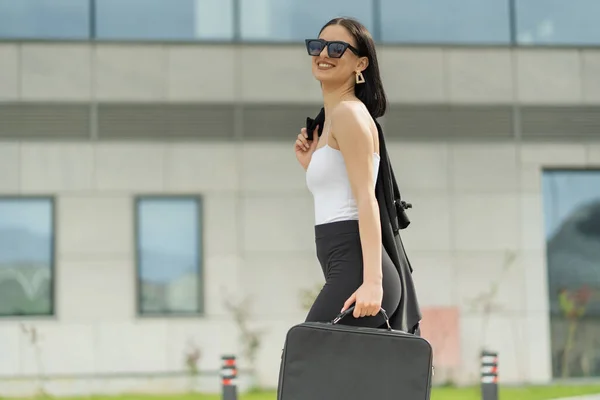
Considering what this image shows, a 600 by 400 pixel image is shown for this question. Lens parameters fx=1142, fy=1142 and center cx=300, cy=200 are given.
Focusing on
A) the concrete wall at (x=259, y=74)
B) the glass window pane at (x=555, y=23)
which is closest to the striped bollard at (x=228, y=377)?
the concrete wall at (x=259, y=74)

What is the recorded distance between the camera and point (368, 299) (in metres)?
3.57

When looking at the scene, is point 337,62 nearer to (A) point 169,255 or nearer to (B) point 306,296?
(B) point 306,296

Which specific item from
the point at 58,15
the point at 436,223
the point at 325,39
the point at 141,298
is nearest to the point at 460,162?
the point at 436,223

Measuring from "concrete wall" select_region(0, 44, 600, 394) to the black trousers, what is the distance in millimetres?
12297

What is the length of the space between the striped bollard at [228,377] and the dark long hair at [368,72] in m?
7.22

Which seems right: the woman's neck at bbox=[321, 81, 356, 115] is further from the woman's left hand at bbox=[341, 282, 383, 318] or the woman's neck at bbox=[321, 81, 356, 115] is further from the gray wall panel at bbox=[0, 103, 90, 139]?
the gray wall panel at bbox=[0, 103, 90, 139]

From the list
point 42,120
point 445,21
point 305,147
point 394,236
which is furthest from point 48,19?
point 394,236

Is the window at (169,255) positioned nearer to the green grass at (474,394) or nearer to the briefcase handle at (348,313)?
the green grass at (474,394)

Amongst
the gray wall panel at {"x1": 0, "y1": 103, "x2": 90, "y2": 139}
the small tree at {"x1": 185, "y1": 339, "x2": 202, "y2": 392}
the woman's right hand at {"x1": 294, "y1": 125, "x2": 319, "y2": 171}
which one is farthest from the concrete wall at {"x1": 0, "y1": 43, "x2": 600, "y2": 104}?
the woman's right hand at {"x1": 294, "y1": 125, "x2": 319, "y2": 171}

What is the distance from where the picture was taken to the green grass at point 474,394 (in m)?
15.0

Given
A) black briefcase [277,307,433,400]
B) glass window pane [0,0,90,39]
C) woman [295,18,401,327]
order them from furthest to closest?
glass window pane [0,0,90,39]
woman [295,18,401,327]
black briefcase [277,307,433,400]

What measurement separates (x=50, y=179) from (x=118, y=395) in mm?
3191

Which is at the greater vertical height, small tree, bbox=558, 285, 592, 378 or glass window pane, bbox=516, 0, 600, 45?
glass window pane, bbox=516, 0, 600, 45

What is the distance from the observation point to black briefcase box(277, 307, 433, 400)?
3510 millimetres
